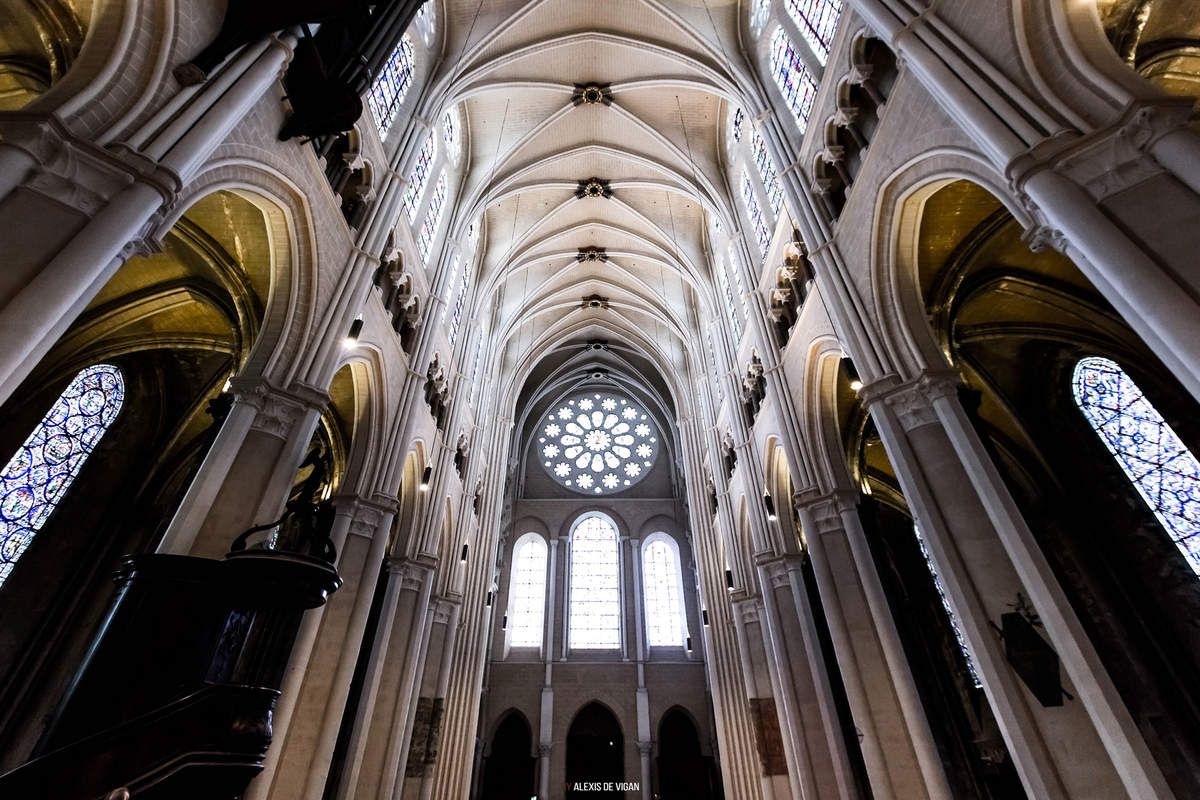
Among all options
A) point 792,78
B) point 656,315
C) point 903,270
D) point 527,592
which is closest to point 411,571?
point 903,270

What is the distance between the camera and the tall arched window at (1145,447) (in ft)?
34.5

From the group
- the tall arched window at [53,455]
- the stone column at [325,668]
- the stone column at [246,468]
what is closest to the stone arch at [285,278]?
the stone column at [246,468]

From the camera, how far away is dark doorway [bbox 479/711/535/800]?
2038cm

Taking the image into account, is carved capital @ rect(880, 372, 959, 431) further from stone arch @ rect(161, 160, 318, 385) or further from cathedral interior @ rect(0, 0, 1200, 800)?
stone arch @ rect(161, 160, 318, 385)

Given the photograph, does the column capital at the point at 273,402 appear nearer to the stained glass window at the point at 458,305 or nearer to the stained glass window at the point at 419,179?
the stained glass window at the point at 419,179

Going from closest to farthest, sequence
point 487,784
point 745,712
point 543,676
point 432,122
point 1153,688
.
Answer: point 1153,688
point 432,122
point 745,712
point 487,784
point 543,676

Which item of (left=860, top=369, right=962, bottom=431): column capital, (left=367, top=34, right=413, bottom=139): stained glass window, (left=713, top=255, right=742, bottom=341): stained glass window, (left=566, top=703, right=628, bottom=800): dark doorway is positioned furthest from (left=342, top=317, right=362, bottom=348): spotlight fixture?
(left=566, top=703, right=628, bottom=800): dark doorway

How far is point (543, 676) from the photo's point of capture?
2219 centimetres

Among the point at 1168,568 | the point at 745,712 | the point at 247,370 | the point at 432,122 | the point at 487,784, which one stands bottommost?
the point at 487,784

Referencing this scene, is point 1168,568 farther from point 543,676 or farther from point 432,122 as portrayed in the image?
point 543,676

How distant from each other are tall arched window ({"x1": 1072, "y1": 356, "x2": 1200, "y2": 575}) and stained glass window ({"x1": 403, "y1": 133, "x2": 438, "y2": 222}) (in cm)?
1463

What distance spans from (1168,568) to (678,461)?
17641 mm

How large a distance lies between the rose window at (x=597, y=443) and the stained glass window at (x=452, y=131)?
15.7m

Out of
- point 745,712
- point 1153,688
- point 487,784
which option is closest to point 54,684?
point 487,784
